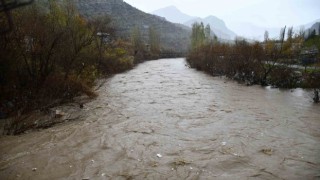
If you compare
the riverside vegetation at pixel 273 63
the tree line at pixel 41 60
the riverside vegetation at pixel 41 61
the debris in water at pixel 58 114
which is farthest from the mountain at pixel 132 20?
the debris in water at pixel 58 114

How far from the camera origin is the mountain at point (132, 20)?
80625 mm

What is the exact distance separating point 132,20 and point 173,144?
93225 millimetres

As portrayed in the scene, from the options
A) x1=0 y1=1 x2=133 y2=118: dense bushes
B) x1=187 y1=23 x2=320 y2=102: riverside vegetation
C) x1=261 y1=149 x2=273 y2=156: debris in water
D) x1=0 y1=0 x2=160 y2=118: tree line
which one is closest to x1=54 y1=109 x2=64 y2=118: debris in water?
x1=0 y1=0 x2=160 y2=118: tree line

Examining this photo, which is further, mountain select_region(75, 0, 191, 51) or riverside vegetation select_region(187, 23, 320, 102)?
mountain select_region(75, 0, 191, 51)

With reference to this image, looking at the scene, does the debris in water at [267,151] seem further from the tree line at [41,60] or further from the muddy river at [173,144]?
the tree line at [41,60]

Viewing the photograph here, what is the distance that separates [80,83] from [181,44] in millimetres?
96501

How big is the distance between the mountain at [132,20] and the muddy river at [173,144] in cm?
6378

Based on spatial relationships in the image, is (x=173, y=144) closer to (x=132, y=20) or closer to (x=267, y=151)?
(x=267, y=151)

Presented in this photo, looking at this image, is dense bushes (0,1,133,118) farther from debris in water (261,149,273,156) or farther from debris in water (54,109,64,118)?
debris in water (261,149,273,156)

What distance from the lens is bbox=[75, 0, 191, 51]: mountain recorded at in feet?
265

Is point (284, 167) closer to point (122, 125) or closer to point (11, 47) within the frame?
point (122, 125)

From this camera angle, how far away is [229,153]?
8141mm

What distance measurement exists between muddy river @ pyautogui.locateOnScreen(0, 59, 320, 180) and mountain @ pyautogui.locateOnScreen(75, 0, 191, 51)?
209 ft

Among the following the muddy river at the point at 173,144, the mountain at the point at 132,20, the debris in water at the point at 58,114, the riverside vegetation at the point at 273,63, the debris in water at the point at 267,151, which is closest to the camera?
the muddy river at the point at 173,144
